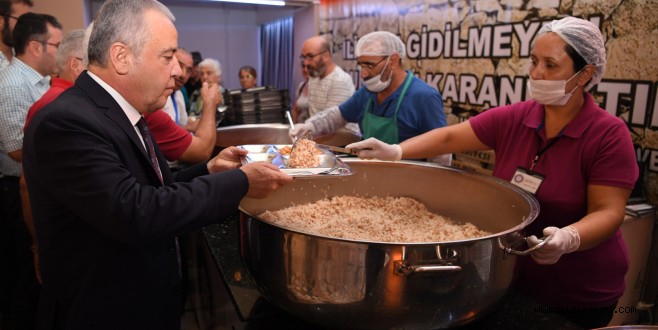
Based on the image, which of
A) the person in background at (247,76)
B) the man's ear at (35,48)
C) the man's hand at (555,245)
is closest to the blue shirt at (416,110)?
the man's hand at (555,245)

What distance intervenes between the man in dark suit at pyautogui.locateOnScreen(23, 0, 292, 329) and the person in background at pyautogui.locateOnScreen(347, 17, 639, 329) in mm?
785

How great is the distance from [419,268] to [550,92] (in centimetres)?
80

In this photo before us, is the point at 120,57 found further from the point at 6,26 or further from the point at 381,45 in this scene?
the point at 6,26

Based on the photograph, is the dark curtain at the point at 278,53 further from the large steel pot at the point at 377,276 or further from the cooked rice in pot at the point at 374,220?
the large steel pot at the point at 377,276

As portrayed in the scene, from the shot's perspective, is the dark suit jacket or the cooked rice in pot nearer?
the dark suit jacket

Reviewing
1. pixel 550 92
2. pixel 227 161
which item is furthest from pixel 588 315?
pixel 227 161

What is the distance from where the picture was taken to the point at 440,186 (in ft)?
4.70

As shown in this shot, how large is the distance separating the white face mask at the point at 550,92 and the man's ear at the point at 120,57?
1.08 meters

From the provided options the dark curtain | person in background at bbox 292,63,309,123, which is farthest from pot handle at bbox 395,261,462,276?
the dark curtain

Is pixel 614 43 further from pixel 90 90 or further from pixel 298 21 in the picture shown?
pixel 298 21

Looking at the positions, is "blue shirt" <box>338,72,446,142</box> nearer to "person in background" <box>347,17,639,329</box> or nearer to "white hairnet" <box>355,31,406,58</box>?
"white hairnet" <box>355,31,406,58</box>

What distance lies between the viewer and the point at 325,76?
362 centimetres

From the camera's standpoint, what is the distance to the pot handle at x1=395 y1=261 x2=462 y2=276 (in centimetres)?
74

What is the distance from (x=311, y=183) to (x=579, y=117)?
852 mm
